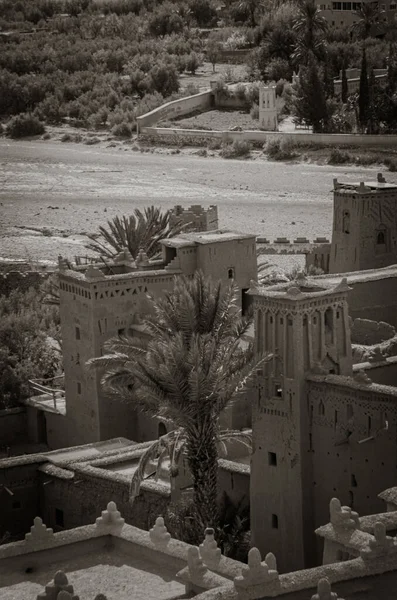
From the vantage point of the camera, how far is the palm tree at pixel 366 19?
9138 cm

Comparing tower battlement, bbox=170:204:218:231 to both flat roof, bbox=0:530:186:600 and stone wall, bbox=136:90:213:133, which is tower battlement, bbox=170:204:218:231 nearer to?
flat roof, bbox=0:530:186:600

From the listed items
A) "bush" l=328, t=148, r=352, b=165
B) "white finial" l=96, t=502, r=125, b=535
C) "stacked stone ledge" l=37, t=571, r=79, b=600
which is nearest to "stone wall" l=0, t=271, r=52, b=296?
"bush" l=328, t=148, r=352, b=165

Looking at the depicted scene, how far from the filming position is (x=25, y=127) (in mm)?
85250

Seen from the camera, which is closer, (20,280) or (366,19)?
(20,280)

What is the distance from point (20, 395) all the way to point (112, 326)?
422cm

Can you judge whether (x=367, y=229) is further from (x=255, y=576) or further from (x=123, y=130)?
(x=123, y=130)

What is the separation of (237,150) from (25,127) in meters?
16.5

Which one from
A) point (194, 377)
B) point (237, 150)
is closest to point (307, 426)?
point (194, 377)

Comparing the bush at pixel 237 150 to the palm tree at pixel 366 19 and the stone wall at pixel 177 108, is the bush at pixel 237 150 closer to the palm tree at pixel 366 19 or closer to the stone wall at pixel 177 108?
the stone wall at pixel 177 108

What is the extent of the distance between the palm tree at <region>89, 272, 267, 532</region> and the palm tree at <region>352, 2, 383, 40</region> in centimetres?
6226

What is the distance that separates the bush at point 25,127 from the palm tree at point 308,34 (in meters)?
11.5

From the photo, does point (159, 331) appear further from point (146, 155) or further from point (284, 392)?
point (146, 155)

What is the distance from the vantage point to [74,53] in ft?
346

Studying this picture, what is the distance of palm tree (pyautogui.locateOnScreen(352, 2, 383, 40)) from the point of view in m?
91.4
